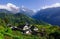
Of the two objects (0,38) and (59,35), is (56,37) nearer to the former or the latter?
(59,35)

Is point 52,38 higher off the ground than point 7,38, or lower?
lower

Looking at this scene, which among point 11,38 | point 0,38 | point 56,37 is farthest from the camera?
point 56,37

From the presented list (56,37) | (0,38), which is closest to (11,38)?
(0,38)

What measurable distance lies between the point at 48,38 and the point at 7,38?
184ft

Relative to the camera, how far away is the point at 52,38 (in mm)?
83875

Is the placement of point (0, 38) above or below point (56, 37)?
above

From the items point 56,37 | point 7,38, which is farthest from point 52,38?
point 7,38

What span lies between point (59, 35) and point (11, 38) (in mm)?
52372

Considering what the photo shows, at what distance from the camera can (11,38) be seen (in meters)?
32.3

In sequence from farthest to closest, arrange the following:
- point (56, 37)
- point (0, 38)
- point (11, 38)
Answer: point (56, 37)
point (11, 38)
point (0, 38)

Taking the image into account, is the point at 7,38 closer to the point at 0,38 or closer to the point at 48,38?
the point at 0,38

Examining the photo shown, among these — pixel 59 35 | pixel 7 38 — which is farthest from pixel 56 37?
pixel 7 38

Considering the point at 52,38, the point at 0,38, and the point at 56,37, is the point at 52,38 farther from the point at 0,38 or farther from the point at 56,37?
the point at 0,38

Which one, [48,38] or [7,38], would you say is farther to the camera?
[48,38]
